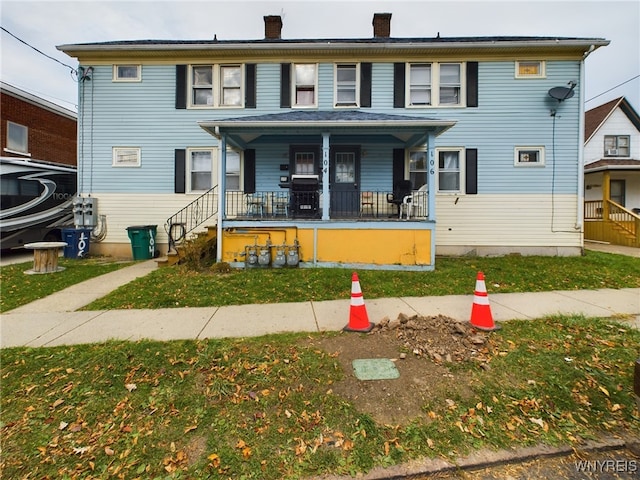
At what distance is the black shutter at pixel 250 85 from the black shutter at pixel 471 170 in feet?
Answer: 23.2

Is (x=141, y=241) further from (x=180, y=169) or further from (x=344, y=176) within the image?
(x=344, y=176)

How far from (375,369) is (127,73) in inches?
470

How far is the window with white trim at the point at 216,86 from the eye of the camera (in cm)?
997

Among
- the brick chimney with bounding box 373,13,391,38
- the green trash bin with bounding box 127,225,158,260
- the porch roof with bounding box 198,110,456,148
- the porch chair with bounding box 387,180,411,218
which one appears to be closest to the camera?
the porch roof with bounding box 198,110,456,148

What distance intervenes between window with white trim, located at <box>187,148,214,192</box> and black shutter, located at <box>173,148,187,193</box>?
211 millimetres

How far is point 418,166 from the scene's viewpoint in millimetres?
9859

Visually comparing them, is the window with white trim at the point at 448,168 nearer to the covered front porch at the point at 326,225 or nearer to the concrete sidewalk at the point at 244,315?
the covered front porch at the point at 326,225

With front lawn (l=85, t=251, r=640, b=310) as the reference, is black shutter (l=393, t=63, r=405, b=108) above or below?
above

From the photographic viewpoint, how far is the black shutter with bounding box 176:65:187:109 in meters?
9.90

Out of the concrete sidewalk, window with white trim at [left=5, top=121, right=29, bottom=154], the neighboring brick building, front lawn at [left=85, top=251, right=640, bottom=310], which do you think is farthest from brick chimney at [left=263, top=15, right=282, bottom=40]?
window with white trim at [left=5, top=121, right=29, bottom=154]

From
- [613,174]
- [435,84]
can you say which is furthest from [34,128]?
[613,174]

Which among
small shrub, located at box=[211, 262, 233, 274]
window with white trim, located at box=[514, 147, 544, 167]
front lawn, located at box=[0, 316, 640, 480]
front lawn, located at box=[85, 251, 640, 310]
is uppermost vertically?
window with white trim, located at box=[514, 147, 544, 167]

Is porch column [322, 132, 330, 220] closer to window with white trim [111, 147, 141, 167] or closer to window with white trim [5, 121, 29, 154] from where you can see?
window with white trim [111, 147, 141, 167]

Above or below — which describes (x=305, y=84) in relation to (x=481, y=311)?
above
